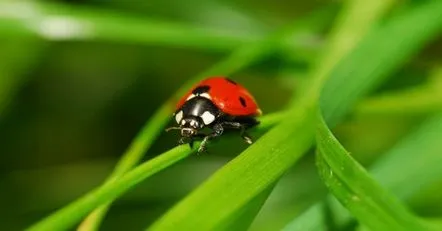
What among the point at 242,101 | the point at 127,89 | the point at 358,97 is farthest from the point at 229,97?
the point at 127,89

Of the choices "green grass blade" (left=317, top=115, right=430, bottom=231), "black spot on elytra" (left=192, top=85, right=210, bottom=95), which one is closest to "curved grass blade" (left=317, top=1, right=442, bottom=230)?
"green grass blade" (left=317, top=115, right=430, bottom=231)

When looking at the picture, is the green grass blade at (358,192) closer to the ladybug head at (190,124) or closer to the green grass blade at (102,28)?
the ladybug head at (190,124)

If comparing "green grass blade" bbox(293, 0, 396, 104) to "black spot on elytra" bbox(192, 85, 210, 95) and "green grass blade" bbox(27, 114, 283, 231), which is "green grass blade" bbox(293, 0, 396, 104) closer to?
"black spot on elytra" bbox(192, 85, 210, 95)

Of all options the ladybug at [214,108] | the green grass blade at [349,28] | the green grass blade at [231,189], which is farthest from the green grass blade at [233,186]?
the green grass blade at [349,28]

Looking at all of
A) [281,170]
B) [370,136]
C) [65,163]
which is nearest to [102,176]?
[65,163]

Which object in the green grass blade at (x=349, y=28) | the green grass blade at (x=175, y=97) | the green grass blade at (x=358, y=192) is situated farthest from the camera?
the green grass blade at (x=349, y=28)

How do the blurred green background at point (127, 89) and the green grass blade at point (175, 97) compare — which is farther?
the blurred green background at point (127, 89)

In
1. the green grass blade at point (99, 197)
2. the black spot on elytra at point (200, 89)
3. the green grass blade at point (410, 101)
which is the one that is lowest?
the green grass blade at point (99, 197)
